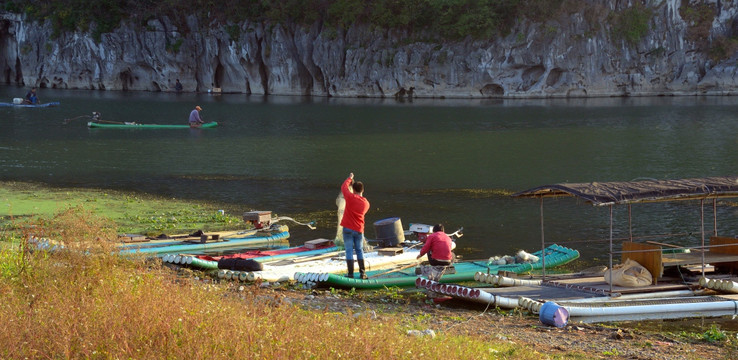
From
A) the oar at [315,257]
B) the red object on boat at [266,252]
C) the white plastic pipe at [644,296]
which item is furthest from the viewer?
the oar at [315,257]

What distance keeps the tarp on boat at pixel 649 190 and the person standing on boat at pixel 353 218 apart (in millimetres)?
3354

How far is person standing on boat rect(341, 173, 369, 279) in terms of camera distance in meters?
17.5

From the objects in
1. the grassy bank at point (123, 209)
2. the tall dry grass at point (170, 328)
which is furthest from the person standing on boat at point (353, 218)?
the grassy bank at point (123, 209)

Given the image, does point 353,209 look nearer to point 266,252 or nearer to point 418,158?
point 266,252

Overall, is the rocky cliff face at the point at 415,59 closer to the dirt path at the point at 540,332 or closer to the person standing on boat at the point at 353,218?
the person standing on boat at the point at 353,218

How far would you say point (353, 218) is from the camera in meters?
17.7

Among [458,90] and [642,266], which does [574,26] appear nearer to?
[458,90]

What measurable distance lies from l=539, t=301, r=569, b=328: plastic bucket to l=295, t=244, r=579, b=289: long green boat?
133 inches

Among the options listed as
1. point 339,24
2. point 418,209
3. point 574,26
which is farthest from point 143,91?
point 418,209

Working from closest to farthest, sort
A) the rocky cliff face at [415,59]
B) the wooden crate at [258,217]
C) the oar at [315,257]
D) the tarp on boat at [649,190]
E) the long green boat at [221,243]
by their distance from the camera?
the tarp on boat at [649,190] < the oar at [315,257] < the long green boat at [221,243] < the wooden crate at [258,217] < the rocky cliff face at [415,59]

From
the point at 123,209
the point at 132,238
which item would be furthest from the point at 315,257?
the point at 123,209

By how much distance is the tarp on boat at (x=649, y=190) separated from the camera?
613 inches

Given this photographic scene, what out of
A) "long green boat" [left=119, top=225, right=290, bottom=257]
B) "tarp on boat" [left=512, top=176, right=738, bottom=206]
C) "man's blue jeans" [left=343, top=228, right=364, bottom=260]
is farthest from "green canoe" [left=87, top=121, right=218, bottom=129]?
"tarp on boat" [left=512, top=176, right=738, bottom=206]

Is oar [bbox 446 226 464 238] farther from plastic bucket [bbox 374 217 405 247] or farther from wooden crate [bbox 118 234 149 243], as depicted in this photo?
wooden crate [bbox 118 234 149 243]
